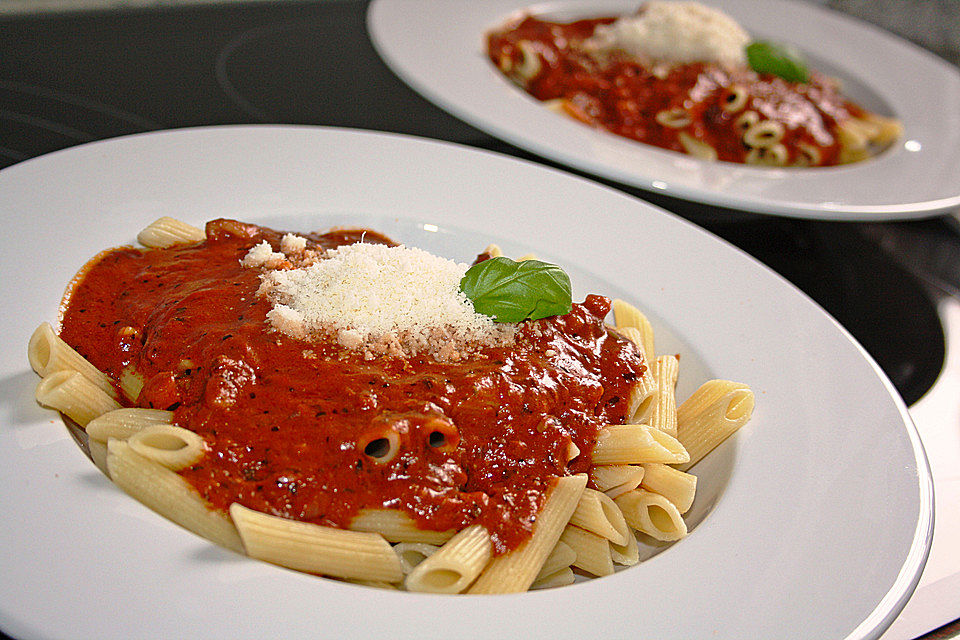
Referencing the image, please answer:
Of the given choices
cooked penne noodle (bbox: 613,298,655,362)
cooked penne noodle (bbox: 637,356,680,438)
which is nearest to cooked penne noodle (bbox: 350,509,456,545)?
cooked penne noodle (bbox: 637,356,680,438)

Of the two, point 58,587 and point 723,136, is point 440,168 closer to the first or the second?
point 723,136

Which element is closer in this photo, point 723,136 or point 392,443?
point 392,443

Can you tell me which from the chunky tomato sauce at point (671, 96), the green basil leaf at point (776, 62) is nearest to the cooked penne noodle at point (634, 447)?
the chunky tomato sauce at point (671, 96)

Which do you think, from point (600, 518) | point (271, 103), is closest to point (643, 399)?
point (600, 518)

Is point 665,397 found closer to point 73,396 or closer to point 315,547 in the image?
point 315,547

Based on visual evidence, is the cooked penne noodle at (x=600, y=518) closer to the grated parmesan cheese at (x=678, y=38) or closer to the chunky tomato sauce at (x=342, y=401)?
the chunky tomato sauce at (x=342, y=401)

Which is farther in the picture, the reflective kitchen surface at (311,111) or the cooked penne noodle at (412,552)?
the reflective kitchen surface at (311,111)

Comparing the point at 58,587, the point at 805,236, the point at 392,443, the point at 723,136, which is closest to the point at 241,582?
the point at 58,587
